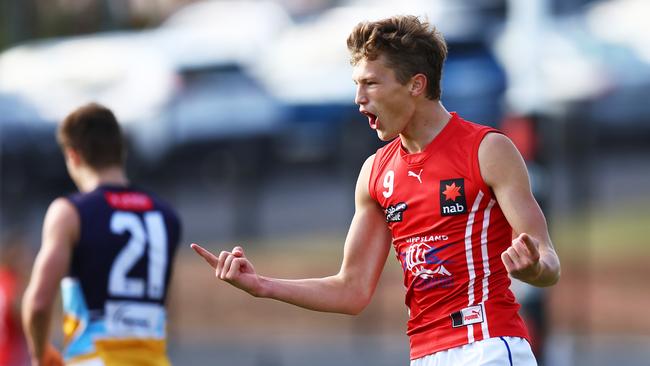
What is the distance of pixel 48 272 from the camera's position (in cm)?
663

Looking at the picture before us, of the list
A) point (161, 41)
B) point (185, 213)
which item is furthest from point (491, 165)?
point (161, 41)

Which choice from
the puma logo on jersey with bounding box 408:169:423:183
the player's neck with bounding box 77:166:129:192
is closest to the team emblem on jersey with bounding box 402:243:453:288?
the puma logo on jersey with bounding box 408:169:423:183

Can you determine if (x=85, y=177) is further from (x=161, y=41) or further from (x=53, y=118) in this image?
(x=161, y=41)

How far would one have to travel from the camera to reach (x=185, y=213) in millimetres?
23453

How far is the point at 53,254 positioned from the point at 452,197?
2.34 m

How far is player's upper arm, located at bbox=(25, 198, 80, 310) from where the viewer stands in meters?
6.64

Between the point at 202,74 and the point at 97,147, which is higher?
the point at 202,74

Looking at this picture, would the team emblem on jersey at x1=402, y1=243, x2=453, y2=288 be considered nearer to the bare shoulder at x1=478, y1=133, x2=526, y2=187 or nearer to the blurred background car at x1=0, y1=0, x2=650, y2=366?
the bare shoulder at x1=478, y1=133, x2=526, y2=187

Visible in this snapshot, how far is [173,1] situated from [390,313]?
11206 millimetres

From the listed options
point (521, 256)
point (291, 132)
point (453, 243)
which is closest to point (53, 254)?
point (453, 243)

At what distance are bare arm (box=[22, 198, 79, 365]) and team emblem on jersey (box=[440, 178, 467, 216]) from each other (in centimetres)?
228

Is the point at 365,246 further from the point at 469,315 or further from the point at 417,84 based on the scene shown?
the point at 417,84

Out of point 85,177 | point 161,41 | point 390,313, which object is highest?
point 161,41

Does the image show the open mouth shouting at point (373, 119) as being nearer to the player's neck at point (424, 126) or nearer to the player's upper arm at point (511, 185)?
the player's neck at point (424, 126)
